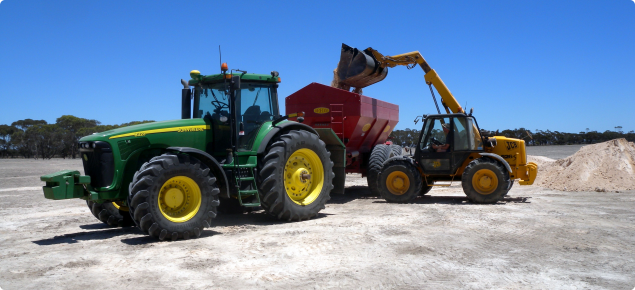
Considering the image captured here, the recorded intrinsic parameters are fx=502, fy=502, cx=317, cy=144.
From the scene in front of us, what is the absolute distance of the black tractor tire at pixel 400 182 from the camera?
35.2 ft

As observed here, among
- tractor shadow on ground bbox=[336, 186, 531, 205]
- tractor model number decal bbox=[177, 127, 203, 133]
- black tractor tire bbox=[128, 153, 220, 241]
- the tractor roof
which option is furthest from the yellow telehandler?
black tractor tire bbox=[128, 153, 220, 241]

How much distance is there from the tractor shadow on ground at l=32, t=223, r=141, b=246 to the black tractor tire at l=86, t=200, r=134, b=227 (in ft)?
0.40

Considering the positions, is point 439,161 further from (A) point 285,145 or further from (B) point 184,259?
(B) point 184,259

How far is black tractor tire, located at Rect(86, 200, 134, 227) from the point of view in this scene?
757 centimetres

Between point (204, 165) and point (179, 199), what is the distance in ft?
1.94

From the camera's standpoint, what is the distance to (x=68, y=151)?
55.3 meters

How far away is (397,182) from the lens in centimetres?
1084

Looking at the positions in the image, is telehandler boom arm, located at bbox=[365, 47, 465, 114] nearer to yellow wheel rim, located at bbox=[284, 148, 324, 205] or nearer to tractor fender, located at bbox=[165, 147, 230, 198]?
yellow wheel rim, located at bbox=[284, 148, 324, 205]

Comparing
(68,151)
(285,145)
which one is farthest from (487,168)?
(68,151)

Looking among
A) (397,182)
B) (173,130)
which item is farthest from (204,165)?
(397,182)

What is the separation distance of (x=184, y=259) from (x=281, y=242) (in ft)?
4.42

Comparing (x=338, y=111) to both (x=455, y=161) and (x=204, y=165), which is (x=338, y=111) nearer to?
(x=455, y=161)

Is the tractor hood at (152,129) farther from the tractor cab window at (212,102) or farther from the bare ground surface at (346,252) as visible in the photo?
the bare ground surface at (346,252)

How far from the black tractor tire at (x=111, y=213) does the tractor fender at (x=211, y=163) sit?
1472 millimetres
